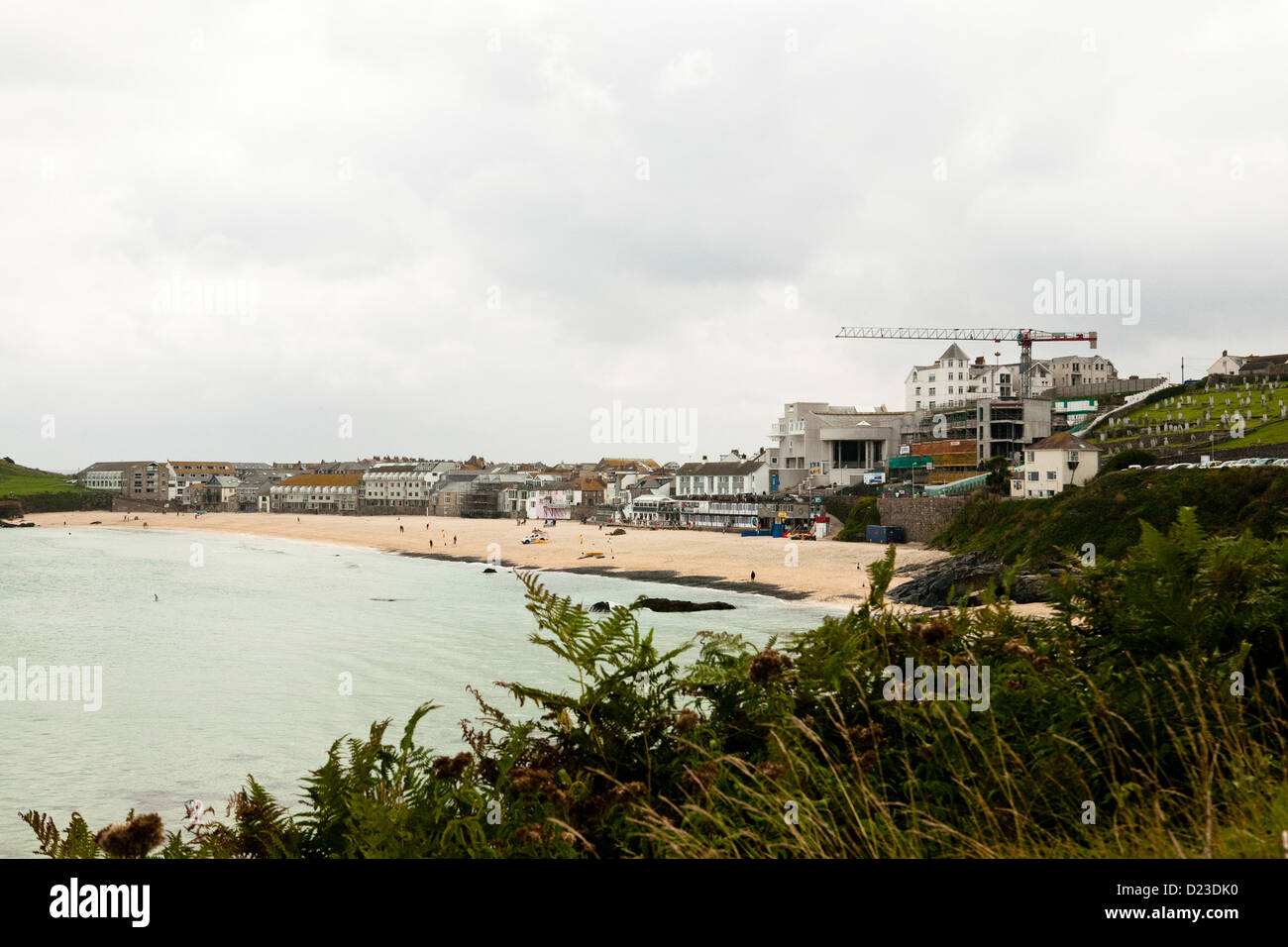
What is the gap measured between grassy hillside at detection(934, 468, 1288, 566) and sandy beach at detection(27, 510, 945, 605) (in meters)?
8.20

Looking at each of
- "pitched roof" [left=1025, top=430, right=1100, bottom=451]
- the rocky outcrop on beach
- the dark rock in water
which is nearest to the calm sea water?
the dark rock in water

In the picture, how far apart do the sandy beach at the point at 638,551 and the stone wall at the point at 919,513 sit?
2.46 meters

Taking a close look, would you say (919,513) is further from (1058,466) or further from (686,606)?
(686,606)

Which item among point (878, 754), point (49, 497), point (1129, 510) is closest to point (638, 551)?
point (1129, 510)

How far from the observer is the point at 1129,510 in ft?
161

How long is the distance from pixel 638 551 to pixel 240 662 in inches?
2263

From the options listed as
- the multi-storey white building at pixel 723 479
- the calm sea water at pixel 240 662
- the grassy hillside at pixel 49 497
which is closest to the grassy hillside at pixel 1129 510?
the calm sea water at pixel 240 662

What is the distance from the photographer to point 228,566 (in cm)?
7969

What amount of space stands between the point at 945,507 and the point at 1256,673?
76.8 metres

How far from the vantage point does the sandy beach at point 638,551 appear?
60.6 meters

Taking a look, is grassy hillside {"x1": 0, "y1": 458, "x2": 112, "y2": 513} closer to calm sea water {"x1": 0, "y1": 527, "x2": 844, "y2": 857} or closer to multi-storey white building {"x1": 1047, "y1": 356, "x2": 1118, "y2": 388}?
calm sea water {"x1": 0, "y1": 527, "x2": 844, "y2": 857}

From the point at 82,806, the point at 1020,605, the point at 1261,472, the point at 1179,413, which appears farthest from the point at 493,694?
the point at 1179,413

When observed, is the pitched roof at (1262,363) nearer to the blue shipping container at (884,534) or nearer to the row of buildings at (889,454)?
the row of buildings at (889,454)
